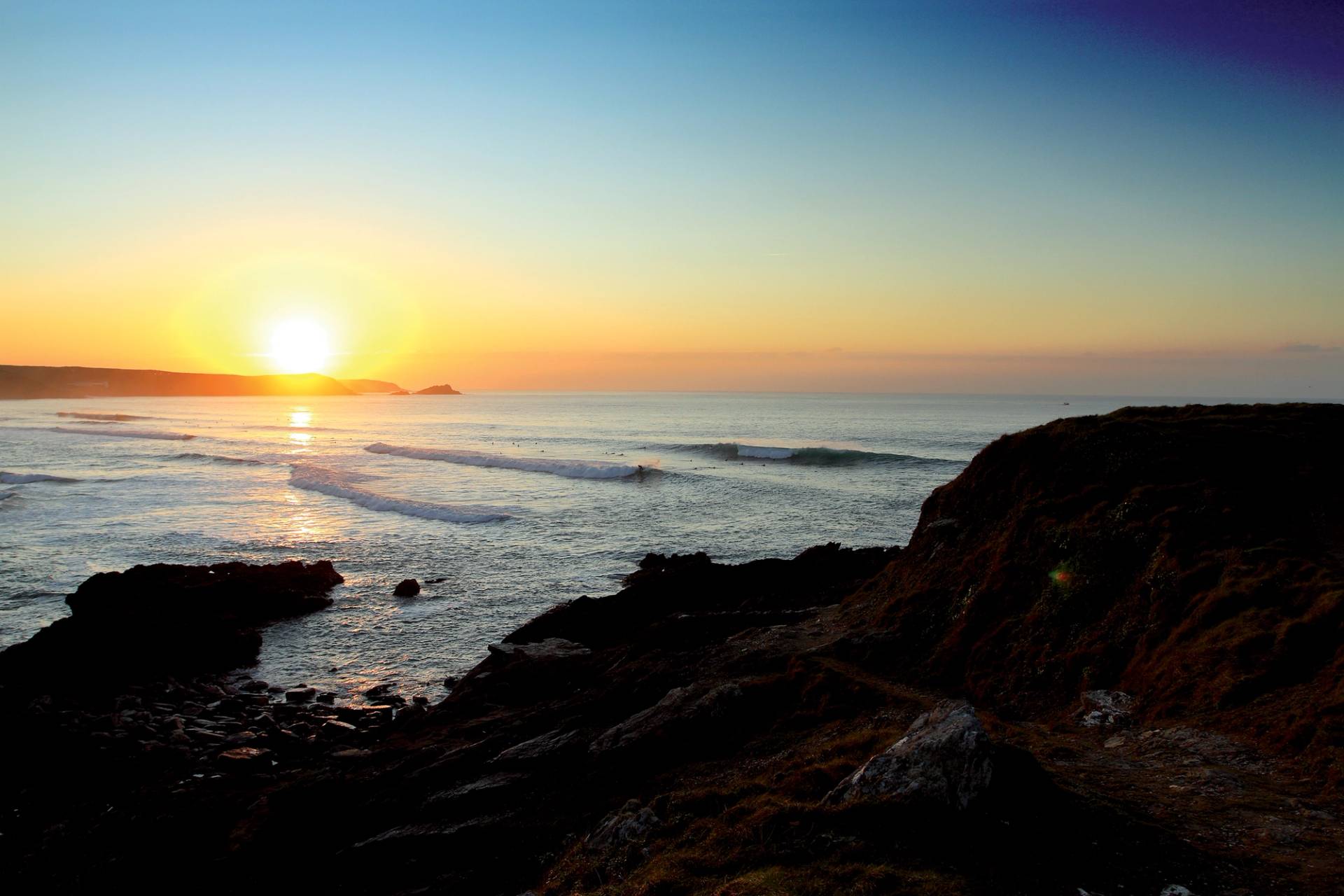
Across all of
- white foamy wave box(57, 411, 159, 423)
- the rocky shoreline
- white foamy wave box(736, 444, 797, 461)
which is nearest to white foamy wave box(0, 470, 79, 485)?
the rocky shoreline

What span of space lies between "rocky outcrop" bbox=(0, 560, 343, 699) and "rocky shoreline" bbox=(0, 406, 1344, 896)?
11cm

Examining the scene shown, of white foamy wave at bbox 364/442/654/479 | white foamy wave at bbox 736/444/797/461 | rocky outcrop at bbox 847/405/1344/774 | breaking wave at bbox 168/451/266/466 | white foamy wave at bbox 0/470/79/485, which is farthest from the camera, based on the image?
white foamy wave at bbox 736/444/797/461

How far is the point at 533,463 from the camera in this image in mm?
60156

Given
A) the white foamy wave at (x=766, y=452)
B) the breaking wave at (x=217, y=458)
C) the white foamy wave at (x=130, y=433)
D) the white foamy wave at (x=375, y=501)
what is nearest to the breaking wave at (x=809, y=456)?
the white foamy wave at (x=766, y=452)

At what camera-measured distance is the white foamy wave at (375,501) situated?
120 feet

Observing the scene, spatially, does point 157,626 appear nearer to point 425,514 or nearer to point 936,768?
point 936,768

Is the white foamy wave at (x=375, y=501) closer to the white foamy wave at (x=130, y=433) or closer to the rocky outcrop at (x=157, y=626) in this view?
the rocky outcrop at (x=157, y=626)

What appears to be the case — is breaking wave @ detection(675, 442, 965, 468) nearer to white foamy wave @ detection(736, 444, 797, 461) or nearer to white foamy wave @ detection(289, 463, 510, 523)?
white foamy wave @ detection(736, 444, 797, 461)

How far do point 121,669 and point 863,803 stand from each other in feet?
53.4

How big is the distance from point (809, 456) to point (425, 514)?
119 feet

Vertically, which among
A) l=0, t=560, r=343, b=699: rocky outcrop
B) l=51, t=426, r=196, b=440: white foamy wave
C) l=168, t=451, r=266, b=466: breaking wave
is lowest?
l=0, t=560, r=343, b=699: rocky outcrop

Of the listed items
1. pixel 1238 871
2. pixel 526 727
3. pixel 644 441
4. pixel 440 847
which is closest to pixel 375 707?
pixel 526 727

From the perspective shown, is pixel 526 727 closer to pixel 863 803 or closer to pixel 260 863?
pixel 260 863

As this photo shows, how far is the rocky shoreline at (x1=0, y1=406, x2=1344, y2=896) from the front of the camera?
252 inches
